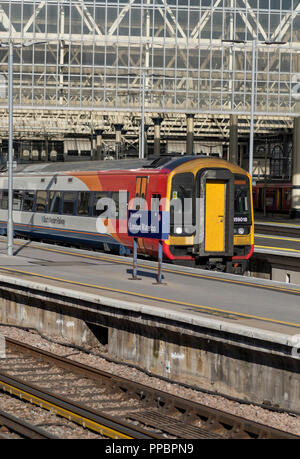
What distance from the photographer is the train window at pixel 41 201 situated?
33688 mm

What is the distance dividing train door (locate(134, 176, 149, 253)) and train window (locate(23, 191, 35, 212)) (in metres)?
10.2

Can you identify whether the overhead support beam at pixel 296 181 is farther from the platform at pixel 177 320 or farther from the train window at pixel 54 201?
the platform at pixel 177 320

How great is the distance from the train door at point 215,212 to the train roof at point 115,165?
634mm

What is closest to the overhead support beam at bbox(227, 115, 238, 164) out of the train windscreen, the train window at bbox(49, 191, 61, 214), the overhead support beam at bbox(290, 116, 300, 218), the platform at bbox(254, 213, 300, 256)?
the overhead support beam at bbox(290, 116, 300, 218)

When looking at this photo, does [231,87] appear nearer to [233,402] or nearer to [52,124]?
[52,124]

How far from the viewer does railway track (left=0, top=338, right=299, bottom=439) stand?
1140 centimetres

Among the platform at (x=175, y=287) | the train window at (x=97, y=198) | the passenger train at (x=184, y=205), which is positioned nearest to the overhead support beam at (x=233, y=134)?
the passenger train at (x=184, y=205)

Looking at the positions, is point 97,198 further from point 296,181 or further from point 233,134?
point 296,181

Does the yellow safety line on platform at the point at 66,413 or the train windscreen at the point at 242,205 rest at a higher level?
the train windscreen at the point at 242,205

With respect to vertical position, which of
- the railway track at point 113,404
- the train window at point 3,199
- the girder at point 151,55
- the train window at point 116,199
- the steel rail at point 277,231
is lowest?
the railway track at point 113,404

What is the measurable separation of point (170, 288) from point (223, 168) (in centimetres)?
644

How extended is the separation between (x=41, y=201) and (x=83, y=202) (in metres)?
4.52

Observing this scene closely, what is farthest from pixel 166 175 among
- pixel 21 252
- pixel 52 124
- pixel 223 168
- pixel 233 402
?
pixel 52 124

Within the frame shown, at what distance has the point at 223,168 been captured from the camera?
24734 millimetres
